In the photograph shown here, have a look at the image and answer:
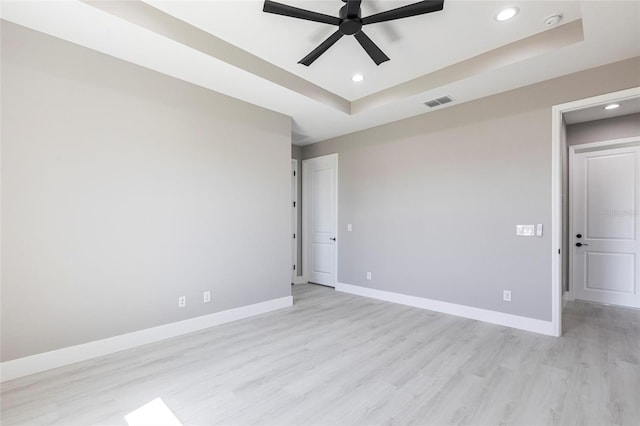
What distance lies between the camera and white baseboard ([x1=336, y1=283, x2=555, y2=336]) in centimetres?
334

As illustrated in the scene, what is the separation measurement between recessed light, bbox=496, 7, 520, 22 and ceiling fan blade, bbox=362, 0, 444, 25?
696 mm

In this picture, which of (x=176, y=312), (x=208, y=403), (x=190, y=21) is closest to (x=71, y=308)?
(x=176, y=312)

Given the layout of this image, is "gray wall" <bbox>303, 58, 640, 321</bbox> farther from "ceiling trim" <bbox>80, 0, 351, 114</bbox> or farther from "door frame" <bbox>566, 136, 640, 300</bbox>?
"door frame" <bbox>566, 136, 640, 300</bbox>

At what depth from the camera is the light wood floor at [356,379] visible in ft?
6.33

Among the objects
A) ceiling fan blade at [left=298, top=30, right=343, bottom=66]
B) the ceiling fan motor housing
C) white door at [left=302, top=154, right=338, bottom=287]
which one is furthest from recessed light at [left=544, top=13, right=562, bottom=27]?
white door at [left=302, top=154, right=338, bottom=287]

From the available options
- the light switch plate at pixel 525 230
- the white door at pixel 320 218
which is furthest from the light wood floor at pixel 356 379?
the white door at pixel 320 218

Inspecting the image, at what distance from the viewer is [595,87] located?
9.95 feet

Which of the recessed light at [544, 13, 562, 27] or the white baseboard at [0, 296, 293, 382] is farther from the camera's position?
the recessed light at [544, 13, 562, 27]

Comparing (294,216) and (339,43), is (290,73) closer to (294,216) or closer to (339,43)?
(339,43)

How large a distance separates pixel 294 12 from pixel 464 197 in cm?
304

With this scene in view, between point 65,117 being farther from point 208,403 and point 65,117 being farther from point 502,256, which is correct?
point 502,256

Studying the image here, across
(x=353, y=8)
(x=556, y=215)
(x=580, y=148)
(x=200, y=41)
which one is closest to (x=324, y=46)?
(x=353, y=8)

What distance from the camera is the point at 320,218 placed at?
586cm

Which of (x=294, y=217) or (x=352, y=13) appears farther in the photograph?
(x=294, y=217)
